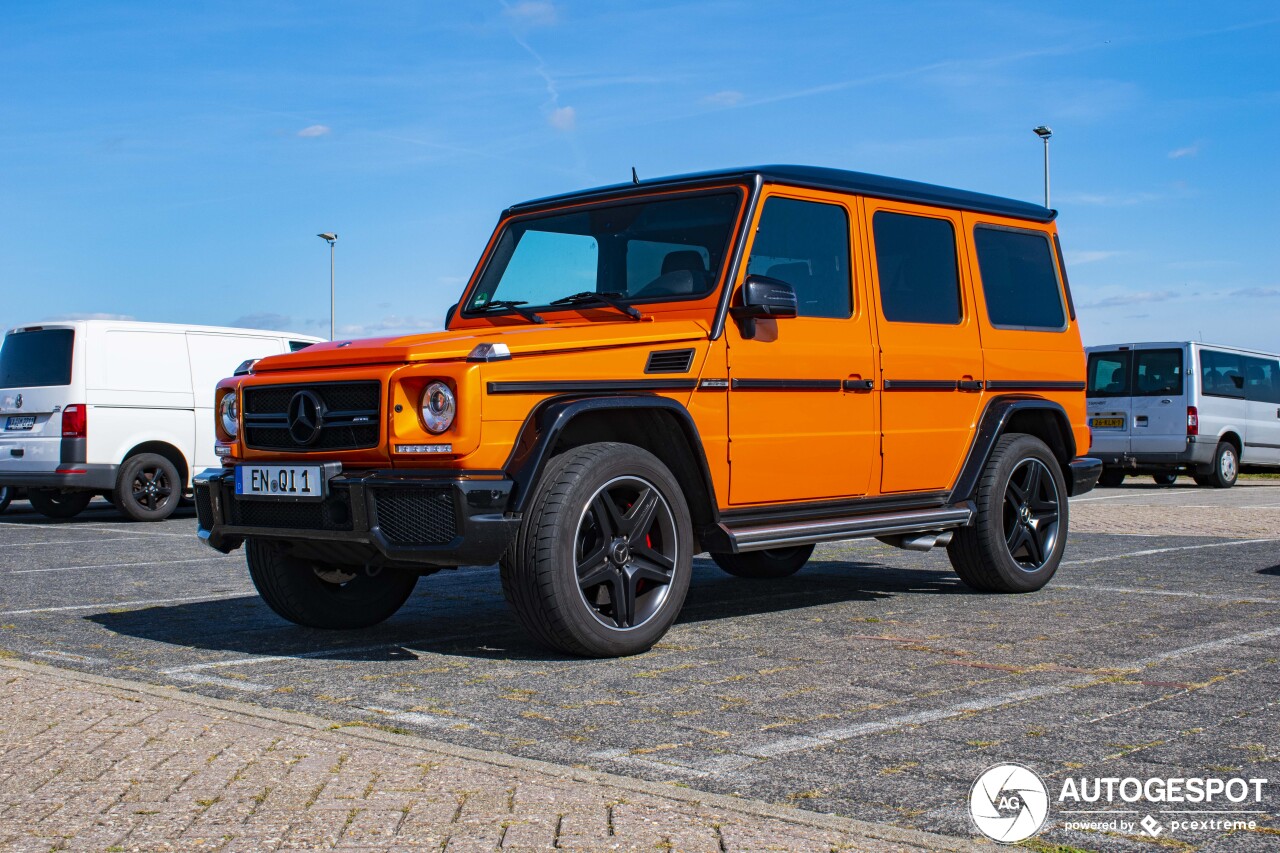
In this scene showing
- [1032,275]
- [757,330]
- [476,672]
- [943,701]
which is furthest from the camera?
[1032,275]

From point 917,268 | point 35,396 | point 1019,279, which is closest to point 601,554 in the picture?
point 917,268

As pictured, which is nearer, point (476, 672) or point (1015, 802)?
point (1015, 802)

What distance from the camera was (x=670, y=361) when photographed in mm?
6172

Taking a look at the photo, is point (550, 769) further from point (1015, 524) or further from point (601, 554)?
point (1015, 524)

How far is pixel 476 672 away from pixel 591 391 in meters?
1.21

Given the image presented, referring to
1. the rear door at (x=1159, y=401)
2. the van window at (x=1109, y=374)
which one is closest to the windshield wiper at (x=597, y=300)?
the van window at (x=1109, y=374)

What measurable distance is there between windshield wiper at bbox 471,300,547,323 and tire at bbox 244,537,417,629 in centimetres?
140

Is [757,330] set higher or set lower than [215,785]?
higher

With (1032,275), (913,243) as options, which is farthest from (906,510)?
(1032,275)

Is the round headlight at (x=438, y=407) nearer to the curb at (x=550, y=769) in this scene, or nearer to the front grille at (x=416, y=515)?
the front grille at (x=416, y=515)

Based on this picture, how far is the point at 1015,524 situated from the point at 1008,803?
186 inches

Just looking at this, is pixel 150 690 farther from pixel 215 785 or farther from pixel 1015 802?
pixel 1015 802

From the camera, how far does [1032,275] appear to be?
8773 mm

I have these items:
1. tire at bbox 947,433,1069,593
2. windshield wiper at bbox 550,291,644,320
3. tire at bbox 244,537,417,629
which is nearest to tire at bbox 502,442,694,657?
windshield wiper at bbox 550,291,644,320
